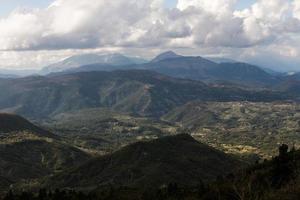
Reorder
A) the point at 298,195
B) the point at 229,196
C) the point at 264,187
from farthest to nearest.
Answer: the point at 264,187 < the point at 229,196 < the point at 298,195

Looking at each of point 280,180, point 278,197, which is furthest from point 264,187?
point 278,197

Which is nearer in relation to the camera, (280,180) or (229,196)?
(229,196)

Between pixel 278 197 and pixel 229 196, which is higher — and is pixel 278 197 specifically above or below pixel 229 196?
above

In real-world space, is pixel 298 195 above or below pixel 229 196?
above

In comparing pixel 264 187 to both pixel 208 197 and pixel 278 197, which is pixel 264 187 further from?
pixel 278 197

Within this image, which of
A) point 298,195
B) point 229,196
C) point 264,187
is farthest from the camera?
point 264,187

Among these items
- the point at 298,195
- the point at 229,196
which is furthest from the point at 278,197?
the point at 229,196

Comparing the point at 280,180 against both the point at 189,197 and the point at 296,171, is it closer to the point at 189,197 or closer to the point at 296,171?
the point at 296,171

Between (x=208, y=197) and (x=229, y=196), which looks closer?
(x=229, y=196)
